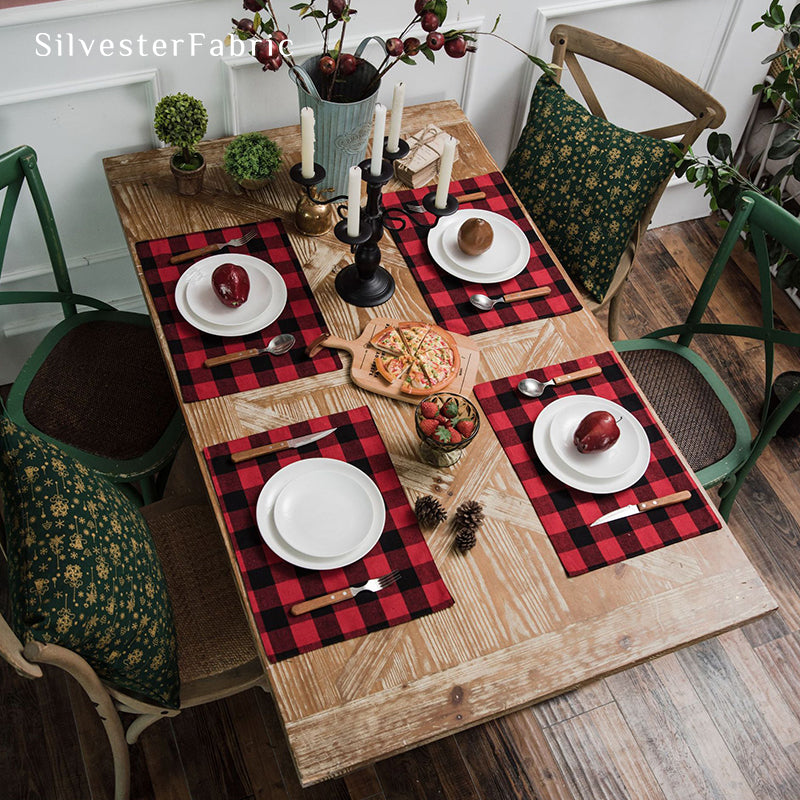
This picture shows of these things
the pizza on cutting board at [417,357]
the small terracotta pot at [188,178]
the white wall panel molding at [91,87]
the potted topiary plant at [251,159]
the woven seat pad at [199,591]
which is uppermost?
the white wall panel molding at [91,87]

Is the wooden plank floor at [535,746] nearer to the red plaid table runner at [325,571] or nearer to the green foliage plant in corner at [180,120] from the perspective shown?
the red plaid table runner at [325,571]

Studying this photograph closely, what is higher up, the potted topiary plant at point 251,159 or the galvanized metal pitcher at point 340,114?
the galvanized metal pitcher at point 340,114

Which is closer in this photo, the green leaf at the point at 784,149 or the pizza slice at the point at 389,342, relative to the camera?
the pizza slice at the point at 389,342

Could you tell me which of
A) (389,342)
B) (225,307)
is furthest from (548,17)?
(225,307)

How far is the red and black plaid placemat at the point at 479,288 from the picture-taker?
1788 mm

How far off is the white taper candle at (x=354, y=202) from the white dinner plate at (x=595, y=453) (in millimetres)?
521

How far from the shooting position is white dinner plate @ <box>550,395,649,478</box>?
5.16 feet

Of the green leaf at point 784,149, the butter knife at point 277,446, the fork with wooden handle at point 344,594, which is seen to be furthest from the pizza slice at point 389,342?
the green leaf at point 784,149

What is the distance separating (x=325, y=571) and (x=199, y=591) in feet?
1.30

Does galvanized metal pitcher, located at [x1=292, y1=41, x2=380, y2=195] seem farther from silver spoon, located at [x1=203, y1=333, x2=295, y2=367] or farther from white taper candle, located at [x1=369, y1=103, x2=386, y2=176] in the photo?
silver spoon, located at [x1=203, y1=333, x2=295, y2=367]

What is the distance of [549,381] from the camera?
1697 millimetres

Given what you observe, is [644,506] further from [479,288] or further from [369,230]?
[369,230]

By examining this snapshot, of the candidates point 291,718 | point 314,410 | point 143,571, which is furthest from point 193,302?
point 291,718

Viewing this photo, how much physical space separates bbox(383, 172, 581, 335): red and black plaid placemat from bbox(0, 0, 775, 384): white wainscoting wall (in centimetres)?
50
